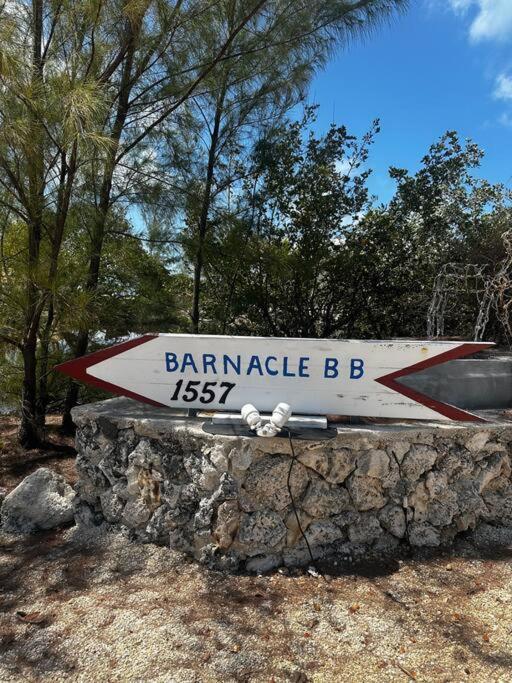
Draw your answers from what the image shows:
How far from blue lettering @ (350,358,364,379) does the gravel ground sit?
36.5 inches

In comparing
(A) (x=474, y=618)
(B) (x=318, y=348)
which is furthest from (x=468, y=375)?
(A) (x=474, y=618)

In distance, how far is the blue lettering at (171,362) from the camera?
8.66 feet

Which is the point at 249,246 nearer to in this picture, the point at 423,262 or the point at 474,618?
the point at 423,262

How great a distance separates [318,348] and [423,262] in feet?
11.1

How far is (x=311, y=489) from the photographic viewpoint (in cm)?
243

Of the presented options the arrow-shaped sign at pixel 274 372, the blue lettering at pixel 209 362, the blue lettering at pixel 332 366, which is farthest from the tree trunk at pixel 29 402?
the blue lettering at pixel 332 366

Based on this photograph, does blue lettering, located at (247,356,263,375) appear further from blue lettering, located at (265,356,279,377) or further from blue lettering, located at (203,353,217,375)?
blue lettering, located at (203,353,217,375)

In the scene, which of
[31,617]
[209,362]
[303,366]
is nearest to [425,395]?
[303,366]

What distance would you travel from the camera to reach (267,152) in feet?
16.9

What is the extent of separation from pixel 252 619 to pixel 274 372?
3.73ft

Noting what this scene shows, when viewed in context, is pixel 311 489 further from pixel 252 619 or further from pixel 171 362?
pixel 171 362

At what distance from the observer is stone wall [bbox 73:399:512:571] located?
239cm

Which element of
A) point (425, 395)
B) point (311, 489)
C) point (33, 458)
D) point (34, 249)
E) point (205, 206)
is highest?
point (205, 206)

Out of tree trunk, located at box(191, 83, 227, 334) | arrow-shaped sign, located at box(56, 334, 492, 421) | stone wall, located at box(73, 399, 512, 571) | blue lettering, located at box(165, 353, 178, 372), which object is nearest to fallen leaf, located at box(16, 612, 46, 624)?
stone wall, located at box(73, 399, 512, 571)
